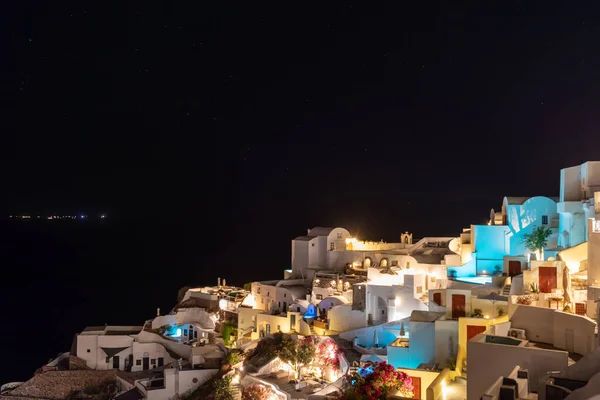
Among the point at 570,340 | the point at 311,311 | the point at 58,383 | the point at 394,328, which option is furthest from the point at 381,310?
the point at 58,383

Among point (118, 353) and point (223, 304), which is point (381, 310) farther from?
point (118, 353)

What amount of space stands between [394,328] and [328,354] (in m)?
2.90

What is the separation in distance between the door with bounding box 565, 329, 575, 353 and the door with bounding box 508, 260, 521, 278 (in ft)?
38.1

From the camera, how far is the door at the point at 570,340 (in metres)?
10.8

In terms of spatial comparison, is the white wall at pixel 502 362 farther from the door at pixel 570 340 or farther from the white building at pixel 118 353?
the white building at pixel 118 353

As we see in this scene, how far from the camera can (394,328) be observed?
2009 centimetres

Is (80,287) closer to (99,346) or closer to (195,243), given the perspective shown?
(99,346)

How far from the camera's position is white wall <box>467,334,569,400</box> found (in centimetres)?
909

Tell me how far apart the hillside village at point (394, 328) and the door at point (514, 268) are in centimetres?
6

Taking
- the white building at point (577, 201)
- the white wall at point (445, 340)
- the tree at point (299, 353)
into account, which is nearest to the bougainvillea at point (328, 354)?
the tree at point (299, 353)

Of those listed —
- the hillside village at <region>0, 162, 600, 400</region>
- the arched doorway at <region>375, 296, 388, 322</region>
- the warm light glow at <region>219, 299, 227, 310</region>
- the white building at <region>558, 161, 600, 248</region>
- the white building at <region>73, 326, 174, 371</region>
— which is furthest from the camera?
the warm light glow at <region>219, 299, 227, 310</region>

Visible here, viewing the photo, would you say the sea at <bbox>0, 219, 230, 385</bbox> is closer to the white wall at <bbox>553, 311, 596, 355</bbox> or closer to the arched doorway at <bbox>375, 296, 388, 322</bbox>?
the arched doorway at <bbox>375, 296, 388, 322</bbox>

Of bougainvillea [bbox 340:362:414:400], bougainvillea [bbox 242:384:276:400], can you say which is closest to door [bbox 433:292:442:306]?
bougainvillea [bbox 340:362:414:400]

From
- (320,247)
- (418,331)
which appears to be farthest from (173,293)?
(418,331)
